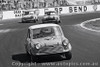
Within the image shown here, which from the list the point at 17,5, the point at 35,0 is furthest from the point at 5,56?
the point at 35,0

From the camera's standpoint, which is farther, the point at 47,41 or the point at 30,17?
the point at 30,17

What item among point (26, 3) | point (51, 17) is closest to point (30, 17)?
point (51, 17)

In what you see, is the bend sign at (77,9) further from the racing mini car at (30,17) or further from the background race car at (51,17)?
the background race car at (51,17)

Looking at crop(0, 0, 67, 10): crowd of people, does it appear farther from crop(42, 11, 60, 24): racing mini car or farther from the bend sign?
crop(42, 11, 60, 24): racing mini car

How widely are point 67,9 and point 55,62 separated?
157ft

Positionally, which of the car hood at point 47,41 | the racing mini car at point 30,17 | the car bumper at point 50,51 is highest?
the car hood at point 47,41

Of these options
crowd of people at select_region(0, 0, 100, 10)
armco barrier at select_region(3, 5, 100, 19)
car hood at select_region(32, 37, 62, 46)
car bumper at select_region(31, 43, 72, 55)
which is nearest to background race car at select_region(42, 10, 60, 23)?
armco barrier at select_region(3, 5, 100, 19)

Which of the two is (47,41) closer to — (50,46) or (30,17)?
(50,46)

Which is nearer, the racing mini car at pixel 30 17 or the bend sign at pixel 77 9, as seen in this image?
the racing mini car at pixel 30 17

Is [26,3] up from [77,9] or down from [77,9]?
up

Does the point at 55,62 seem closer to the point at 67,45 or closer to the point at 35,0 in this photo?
the point at 67,45

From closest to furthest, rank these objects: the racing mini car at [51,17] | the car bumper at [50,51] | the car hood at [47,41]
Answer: the car bumper at [50,51] → the car hood at [47,41] → the racing mini car at [51,17]

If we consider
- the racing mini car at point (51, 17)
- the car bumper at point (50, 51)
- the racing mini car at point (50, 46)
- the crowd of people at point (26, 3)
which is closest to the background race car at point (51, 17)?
the racing mini car at point (51, 17)

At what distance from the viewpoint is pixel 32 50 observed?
40.0 feet
